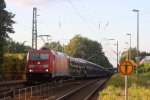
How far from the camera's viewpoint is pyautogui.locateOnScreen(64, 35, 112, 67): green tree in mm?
172500

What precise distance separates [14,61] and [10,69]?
1.11m

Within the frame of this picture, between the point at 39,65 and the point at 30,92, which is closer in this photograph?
the point at 30,92

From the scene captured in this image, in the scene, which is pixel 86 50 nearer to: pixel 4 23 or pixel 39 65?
pixel 4 23

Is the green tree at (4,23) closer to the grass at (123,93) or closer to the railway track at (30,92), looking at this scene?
the grass at (123,93)

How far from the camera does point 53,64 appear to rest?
39375 mm

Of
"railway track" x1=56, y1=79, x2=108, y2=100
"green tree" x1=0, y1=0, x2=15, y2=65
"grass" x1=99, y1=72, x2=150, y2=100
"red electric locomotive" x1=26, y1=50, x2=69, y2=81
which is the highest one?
"green tree" x1=0, y1=0, x2=15, y2=65

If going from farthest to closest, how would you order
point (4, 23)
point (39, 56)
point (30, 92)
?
1. point (4, 23)
2. point (39, 56)
3. point (30, 92)

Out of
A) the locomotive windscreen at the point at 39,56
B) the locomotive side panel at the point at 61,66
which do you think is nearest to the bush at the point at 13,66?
the locomotive side panel at the point at 61,66

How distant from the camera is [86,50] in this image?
183m

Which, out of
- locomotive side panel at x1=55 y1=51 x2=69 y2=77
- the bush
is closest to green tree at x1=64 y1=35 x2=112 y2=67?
the bush

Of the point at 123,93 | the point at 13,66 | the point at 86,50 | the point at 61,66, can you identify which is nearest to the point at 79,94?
the point at 123,93

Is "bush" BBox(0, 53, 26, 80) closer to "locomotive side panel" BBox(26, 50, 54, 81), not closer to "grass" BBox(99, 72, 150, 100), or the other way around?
"locomotive side panel" BBox(26, 50, 54, 81)

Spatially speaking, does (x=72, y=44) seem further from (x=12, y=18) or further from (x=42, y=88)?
(x=42, y=88)

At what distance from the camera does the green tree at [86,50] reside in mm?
172500
